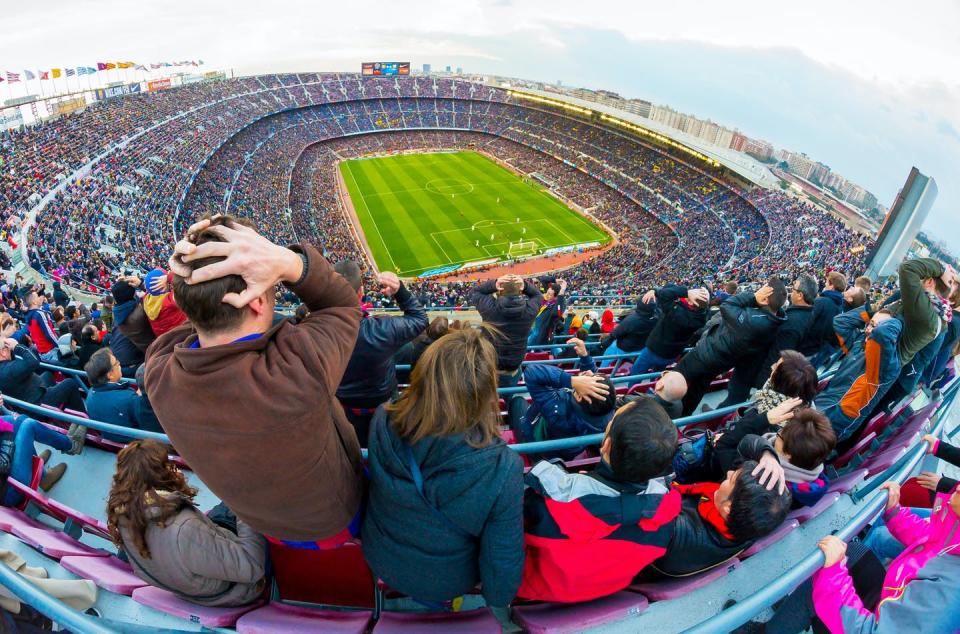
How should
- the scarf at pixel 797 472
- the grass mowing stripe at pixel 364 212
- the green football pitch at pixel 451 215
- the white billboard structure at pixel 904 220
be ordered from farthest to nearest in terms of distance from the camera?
the green football pitch at pixel 451 215 → the grass mowing stripe at pixel 364 212 → the white billboard structure at pixel 904 220 → the scarf at pixel 797 472

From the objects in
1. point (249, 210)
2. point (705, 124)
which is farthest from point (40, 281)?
point (705, 124)

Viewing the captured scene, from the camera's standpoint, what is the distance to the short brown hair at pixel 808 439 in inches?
105

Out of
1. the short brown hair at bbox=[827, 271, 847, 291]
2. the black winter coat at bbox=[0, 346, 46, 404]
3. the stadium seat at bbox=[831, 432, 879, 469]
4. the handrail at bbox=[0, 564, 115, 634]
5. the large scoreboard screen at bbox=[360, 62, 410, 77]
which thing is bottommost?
the black winter coat at bbox=[0, 346, 46, 404]

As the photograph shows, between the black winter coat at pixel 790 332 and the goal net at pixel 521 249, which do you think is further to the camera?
the goal net at pixel 521 249

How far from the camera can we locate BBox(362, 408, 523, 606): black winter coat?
70.8 inches

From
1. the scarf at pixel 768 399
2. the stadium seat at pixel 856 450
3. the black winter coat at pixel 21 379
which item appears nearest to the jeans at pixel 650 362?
the stadium seat at pixel 856 450

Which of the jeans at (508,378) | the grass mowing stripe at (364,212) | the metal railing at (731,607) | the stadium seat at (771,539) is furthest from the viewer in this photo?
the grass mowing stripe at (364,212)

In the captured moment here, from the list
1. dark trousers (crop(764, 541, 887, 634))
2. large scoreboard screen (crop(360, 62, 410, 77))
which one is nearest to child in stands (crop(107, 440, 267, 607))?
dark trousers (crop(764, 541, 887, 634))

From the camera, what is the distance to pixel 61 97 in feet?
148

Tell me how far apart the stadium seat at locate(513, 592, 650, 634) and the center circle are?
41401 mm

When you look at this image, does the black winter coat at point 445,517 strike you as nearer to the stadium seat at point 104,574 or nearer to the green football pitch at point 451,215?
the stadium seat at point 104,574

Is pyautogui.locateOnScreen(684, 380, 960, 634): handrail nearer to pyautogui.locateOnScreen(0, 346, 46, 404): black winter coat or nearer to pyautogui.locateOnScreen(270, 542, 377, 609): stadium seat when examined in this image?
pyautogui.locateOnScreen(270, 542, 377, 609): stadium seat

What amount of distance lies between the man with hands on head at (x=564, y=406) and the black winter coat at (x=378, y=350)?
35.4 inches

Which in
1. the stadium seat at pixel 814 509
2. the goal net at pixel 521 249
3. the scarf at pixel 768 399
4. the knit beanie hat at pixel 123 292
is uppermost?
the scarf at pixel 768 399
